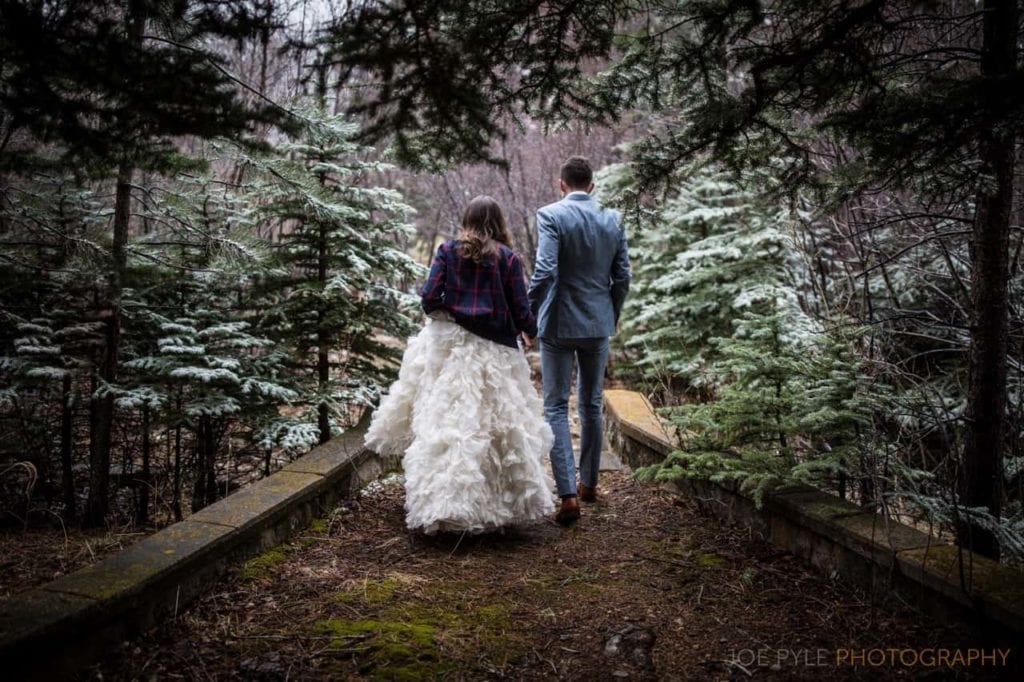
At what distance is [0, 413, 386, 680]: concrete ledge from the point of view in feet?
7.22

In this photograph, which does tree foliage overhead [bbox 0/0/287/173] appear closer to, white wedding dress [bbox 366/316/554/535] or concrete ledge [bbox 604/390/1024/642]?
white wedding dress [bbox 366/316/554/535]

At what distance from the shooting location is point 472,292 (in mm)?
4086

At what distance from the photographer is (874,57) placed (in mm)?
2482

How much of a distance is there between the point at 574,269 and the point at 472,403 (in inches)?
50.3

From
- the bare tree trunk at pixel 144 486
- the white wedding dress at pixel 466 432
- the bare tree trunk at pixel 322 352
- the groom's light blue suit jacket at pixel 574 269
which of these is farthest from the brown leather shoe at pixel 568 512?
the bare tree trunk at pixel 144 486

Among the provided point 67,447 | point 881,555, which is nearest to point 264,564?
point 67,447

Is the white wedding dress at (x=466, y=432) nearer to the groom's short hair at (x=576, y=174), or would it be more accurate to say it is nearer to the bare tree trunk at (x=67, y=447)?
the groom's short hair at (x=576, y=174)

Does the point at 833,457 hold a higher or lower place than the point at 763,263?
lower

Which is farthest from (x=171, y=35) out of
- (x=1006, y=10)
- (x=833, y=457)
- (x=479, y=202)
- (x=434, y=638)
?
(x=833, y=457)

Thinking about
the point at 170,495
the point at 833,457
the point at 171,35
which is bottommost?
the point at 170,495

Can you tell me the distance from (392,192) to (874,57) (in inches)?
144

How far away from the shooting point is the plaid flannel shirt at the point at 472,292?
13.3ft

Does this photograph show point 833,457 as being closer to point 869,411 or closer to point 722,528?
point 869,411

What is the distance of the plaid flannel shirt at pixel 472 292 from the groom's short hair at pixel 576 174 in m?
0.84
